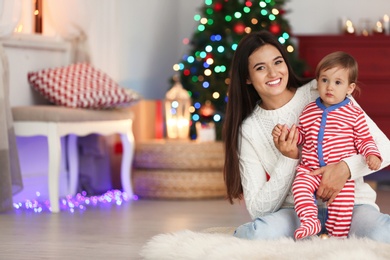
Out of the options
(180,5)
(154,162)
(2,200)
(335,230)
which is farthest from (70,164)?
(335,230)

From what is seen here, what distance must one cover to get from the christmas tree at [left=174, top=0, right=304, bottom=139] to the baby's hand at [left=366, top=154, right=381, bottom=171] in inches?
118

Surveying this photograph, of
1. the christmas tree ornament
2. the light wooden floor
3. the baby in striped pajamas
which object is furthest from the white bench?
the baby in striped pajamas

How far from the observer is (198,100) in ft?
18.9

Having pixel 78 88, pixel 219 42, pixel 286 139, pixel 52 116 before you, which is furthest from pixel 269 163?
pixel 219 42

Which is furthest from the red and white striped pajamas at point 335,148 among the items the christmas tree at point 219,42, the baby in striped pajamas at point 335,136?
the christmas tree at point 219,42

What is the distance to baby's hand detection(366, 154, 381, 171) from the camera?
8.96 ft

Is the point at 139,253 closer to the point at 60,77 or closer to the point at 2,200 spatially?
the point at 2,200

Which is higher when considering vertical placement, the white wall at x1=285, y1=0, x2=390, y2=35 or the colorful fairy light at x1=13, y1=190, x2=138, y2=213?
the white wall at x1=285, y1=0, x2=390, y2=35

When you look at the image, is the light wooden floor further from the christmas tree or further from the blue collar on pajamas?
the christmas tree

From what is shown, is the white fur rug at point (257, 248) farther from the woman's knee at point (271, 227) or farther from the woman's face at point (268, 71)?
the woman's face at point (268, 71)

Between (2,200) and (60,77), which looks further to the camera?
(60,77)

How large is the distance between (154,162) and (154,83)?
4.31 feet

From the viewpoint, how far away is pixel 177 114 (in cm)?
561

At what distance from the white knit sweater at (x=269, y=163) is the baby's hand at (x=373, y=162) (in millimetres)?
213
